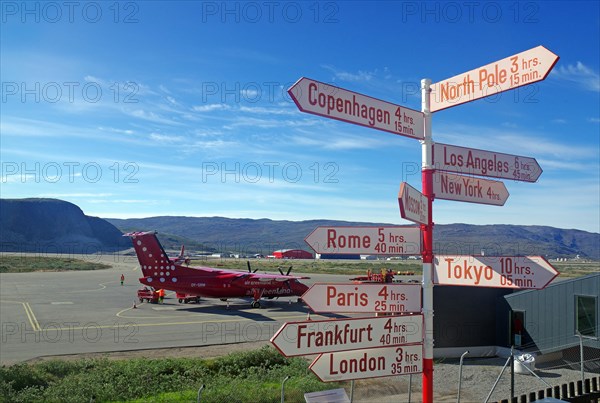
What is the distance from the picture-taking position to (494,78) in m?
5.27

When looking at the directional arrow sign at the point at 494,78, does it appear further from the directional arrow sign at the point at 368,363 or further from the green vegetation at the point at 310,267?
the green vegetation at the point at 310,267

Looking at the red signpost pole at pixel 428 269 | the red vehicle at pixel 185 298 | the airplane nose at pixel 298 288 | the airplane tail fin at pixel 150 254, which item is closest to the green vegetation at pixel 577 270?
the airplane nose at pixel 298 288

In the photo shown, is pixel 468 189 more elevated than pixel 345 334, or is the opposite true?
pixel 468 189

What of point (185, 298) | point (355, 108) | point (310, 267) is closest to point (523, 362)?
point (355, 108)

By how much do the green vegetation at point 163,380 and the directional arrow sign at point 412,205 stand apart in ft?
31.3

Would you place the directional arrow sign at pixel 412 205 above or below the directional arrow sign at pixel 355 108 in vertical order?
below

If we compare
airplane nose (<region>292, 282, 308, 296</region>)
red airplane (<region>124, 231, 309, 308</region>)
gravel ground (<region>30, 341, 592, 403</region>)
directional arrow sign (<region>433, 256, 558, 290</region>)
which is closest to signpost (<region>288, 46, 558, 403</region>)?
directional arrow sign (<region>433, 256, 558, 290</region>)

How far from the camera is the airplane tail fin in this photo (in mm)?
34906

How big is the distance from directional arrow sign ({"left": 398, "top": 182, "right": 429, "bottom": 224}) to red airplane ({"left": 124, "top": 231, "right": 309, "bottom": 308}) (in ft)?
104

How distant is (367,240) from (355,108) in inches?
57.1

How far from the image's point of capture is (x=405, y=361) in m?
5.20

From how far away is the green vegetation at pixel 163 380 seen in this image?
1305 centimetres

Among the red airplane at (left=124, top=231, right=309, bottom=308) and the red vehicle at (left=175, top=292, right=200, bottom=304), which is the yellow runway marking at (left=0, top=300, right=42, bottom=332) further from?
the red vehicle at (left=175, top=292, right=200, bottom=304)

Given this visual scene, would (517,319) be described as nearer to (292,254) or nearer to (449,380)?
(449,380)
